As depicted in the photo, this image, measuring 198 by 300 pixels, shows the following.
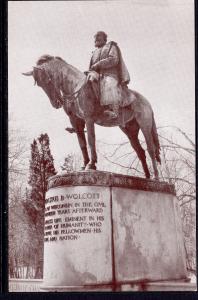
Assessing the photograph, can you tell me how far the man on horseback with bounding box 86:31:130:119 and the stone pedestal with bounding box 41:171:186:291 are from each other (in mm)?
1341

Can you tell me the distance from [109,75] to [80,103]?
71 centimetres

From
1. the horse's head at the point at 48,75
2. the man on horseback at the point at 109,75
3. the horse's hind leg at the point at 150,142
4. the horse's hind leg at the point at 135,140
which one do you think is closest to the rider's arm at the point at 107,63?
the man on horseback at the point at 109,75

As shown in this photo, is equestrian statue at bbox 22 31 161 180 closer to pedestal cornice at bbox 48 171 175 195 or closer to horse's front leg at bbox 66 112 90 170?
horse's front leg at bbox 66 112 90 170

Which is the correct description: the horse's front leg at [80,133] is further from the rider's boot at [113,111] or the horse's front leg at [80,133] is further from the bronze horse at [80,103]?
the rider's boot at [113,111]

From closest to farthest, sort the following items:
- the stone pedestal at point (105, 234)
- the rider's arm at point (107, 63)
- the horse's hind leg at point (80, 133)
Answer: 1. the stone pedestal at point (105, 234)
2. the rider's arm at point (107, 63)
3. the horse's hind leg at point (80, 133)

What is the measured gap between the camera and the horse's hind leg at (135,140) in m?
13.6

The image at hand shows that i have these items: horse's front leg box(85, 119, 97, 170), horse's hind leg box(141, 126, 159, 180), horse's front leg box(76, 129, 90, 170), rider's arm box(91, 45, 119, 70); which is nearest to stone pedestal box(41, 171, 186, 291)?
horse's front leg box(85, 119, 97, 170)

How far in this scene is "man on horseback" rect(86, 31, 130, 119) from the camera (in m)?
13.0

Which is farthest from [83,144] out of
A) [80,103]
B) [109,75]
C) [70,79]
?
[109,75]

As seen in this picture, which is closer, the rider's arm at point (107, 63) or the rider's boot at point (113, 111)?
the rider's boot at point (113, 111)

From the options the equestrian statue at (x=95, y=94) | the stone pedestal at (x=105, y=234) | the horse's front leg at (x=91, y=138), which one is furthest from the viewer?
the equestrian statue at (x=95, y=94)

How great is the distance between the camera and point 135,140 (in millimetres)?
13695

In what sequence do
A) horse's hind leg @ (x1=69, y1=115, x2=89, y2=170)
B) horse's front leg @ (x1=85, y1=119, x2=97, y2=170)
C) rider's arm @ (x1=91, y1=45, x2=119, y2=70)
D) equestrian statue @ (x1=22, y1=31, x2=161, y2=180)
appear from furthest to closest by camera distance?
horse's hind leg @ (x1=69, y1=115, x2=89, y2=170) → rider's arm @ (x1=91, y1=45, x2=119, y2=70) → equestrian statue @ (x1=22, y1=31, x2=161, y2=180) → horse's front leg @ (x1=85, y1=119, x2=97, y2=170)

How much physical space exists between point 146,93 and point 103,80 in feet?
4.77
